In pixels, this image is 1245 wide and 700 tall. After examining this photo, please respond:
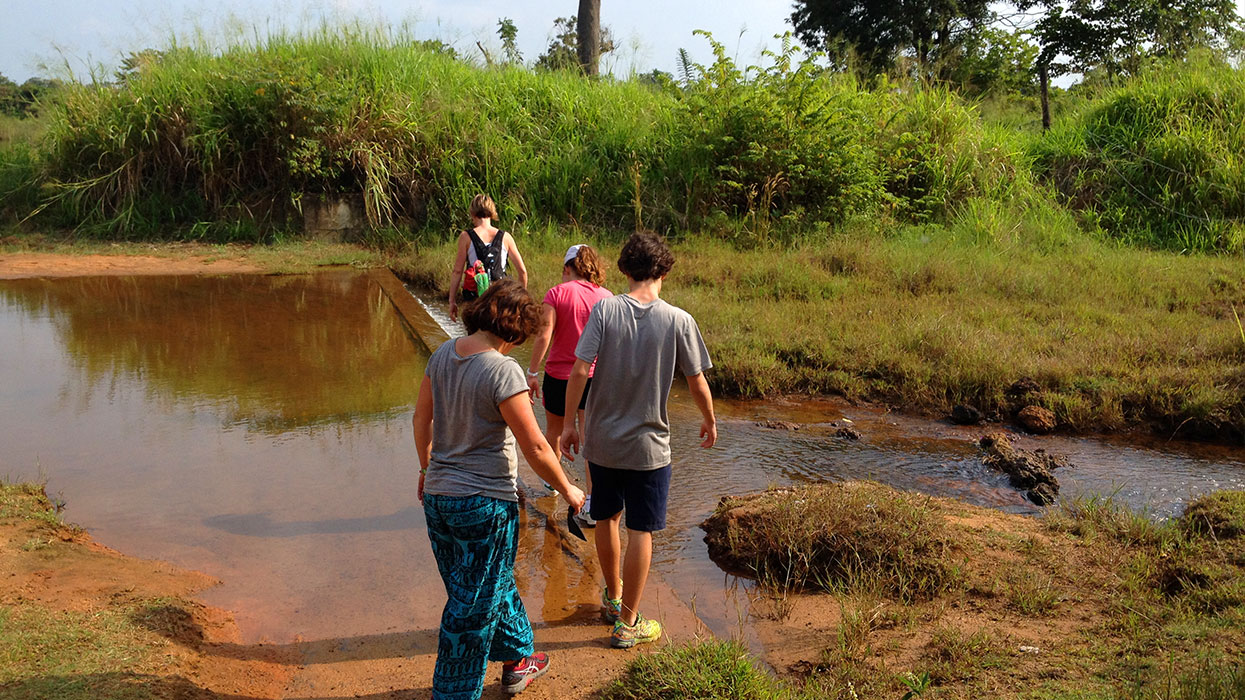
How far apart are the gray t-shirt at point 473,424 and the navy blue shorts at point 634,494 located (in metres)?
0.66

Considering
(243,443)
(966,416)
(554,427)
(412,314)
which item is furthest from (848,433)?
(412,314)

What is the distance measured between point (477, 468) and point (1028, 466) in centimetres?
406

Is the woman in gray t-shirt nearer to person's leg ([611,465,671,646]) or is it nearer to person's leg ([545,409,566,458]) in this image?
person's leg ([611,465,671,646])

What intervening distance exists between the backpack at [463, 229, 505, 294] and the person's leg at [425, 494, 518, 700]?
3367 millimetres

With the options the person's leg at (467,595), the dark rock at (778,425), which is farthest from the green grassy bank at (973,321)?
the person's leg at (467,595)

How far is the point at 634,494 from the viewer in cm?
368

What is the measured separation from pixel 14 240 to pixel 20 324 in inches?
265

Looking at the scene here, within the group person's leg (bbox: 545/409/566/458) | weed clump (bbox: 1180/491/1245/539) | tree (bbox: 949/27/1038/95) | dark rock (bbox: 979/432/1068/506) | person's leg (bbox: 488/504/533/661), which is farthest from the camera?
tree (bbox: 949/27/1038/95)

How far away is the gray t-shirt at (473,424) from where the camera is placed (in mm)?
3062

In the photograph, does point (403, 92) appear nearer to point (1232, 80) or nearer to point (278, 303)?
point (278, 303)

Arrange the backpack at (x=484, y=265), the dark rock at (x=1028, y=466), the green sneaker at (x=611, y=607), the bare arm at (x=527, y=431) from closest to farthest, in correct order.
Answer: the bare arm at (x=527, y=431), the green sneaker at (x=611, y=607), the dark rock at (x=1028, y=466), the backpack at (x=484, y=265)

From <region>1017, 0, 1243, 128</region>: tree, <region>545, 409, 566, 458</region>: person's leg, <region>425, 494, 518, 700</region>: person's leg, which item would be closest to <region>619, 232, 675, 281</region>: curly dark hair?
<region>425, 494, 518, 700</region>: person's leg

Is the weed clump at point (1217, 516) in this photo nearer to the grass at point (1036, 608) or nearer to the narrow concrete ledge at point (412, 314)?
the grass at point (1036, 608)

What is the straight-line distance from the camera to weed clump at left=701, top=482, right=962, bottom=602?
418 cm
